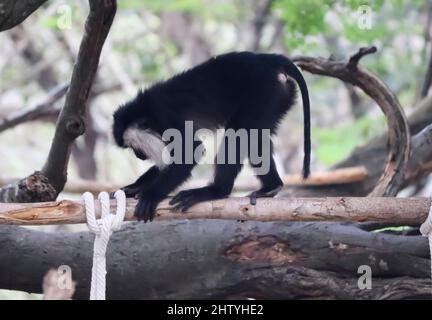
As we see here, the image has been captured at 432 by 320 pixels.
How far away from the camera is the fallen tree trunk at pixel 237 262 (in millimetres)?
2672

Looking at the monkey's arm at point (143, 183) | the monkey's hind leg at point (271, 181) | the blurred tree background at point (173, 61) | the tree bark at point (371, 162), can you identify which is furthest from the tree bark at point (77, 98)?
the blurred tree background at point (173, 61)

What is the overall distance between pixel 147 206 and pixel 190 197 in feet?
0.56

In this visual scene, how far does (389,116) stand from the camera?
11.0 feet

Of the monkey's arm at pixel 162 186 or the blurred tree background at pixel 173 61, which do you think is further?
the blurred tree background at pixel 173 61

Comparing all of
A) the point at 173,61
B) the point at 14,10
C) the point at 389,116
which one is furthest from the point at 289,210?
the point at 173,61

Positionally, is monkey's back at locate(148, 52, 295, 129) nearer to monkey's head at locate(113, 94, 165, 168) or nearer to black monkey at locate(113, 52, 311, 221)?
black monkey at locate(113, 52, 311, 221)

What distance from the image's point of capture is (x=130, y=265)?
2736mm

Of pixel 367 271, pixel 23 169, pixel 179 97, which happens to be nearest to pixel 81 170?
pixel 23 169

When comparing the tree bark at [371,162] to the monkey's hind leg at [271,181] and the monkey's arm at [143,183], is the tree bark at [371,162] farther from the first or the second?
the monkey's arm at [143,183]

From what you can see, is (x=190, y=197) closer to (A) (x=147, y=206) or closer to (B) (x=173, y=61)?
(A) (x=147, y=206)

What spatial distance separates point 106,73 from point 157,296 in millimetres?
6056

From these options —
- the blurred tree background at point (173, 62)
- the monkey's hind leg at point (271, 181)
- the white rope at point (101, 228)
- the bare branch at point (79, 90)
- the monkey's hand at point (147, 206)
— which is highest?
the blurred tree background at point (173, 62)

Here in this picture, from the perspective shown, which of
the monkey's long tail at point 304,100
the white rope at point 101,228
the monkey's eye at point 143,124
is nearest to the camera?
the white rope at point 101,228

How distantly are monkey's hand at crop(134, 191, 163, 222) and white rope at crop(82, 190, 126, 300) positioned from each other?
26 centimetres
